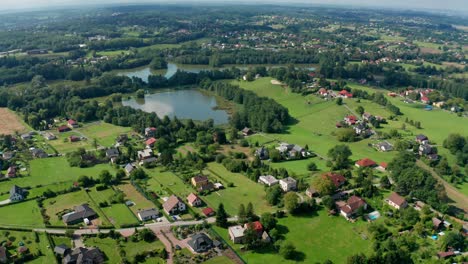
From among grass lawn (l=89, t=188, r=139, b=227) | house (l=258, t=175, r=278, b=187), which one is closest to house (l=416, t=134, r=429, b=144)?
Answer: house (l=258, t=175, r=278, b=187)

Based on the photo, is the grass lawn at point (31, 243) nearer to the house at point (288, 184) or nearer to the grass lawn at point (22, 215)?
the grass lawn at point (22, 215)

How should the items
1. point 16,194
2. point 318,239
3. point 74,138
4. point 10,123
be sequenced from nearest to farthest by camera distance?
point 318,239, point 16,194, point 74,138, point 10,123

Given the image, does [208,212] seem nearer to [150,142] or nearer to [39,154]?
[150,142]

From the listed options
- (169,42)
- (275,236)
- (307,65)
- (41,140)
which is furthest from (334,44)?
(275,236)

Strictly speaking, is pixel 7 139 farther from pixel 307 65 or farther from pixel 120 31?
pixel 120 31

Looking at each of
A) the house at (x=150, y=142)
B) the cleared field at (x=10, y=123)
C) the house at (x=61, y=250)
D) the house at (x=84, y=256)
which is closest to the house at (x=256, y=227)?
the house at (x=84, y=256)

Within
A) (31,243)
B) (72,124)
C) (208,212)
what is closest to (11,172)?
(31,243)
